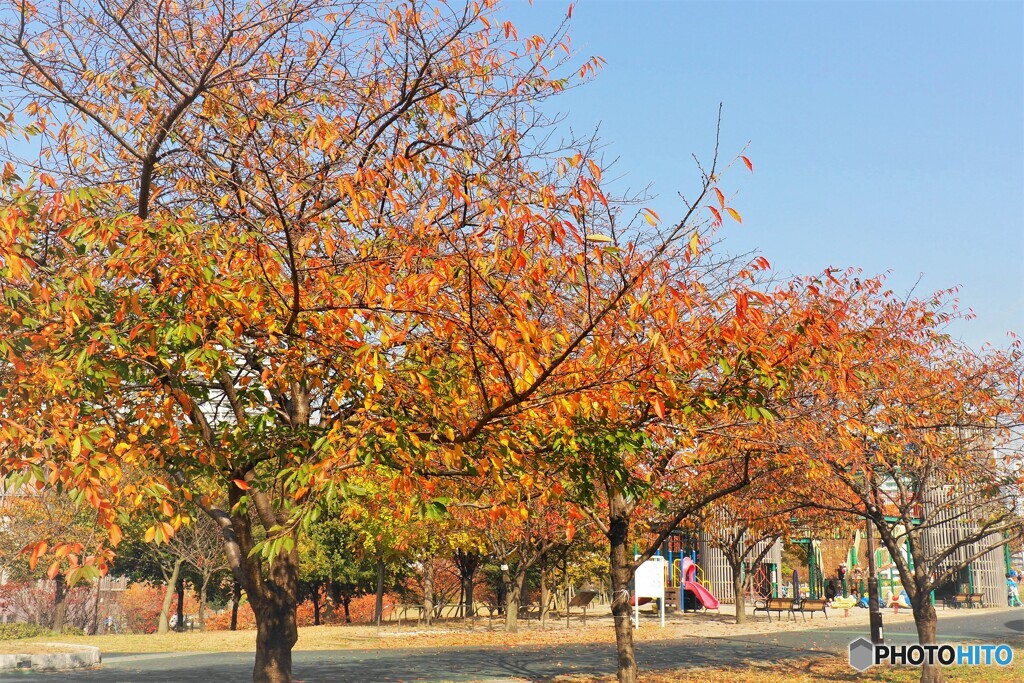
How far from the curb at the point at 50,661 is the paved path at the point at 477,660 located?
66cm

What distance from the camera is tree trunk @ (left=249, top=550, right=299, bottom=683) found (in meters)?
10.2

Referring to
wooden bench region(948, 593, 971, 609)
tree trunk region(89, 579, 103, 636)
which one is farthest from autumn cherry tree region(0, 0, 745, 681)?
wooden bench region(948, 593, 971, 609)

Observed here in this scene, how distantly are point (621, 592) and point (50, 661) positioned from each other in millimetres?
15705

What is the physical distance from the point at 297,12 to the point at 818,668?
19.1 m

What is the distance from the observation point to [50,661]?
21.5 metres

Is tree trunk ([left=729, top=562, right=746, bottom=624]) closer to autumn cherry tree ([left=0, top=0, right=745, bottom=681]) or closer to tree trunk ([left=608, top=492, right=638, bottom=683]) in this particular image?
tree trunk ([left=608, top=492, right=638, bottom=683])

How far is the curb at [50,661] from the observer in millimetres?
21266

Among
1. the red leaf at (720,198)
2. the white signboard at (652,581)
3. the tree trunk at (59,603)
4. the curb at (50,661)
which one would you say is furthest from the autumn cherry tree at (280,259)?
the tree trunk at (59,603)

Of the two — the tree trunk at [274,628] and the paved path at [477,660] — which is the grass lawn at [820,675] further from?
the tree trunk at [274,628]

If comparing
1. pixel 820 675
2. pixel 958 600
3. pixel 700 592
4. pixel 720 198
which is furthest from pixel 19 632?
pixel 958 600

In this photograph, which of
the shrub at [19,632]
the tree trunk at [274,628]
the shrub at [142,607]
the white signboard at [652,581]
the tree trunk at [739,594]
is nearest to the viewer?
the tree trunk at [274,628]

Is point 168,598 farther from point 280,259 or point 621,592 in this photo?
point 280,259

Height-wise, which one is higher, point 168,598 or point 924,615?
point 924,615

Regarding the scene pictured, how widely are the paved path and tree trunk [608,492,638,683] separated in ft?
14.4
